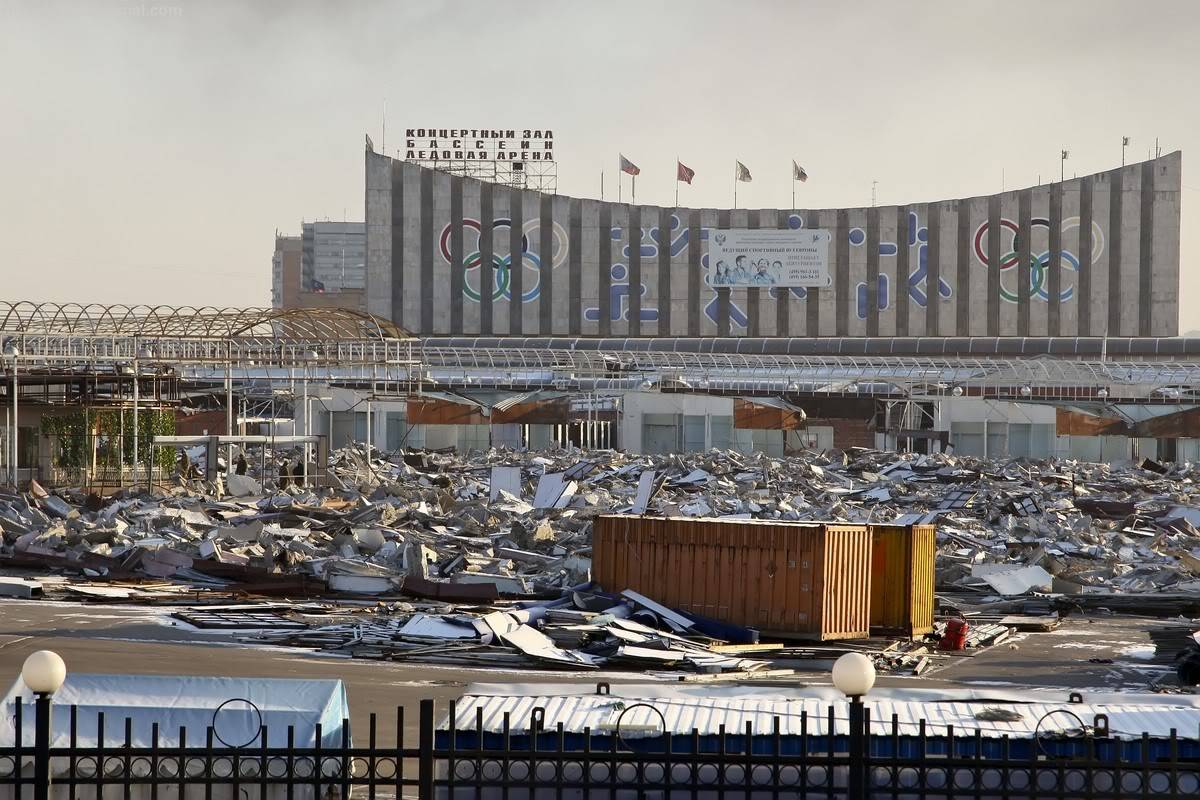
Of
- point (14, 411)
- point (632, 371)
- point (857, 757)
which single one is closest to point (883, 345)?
point (632, 371)

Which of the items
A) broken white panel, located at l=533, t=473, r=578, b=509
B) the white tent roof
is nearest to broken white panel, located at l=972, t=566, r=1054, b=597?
broken white panel, located at l=533, t=473, r=578, b=509

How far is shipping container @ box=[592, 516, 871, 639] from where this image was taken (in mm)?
18766

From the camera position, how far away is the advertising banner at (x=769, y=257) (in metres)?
96.9

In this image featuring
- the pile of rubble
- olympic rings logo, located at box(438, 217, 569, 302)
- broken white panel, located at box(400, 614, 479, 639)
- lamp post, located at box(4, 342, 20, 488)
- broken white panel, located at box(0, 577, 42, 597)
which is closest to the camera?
broken white panel, located at box(400, 614, 479, 639)

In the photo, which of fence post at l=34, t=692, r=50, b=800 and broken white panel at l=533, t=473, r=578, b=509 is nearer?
fence post at l=34, t=692, r=50, b=800

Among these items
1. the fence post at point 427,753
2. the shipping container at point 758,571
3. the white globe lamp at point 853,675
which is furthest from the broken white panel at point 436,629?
the white globe lamp at point 853,675

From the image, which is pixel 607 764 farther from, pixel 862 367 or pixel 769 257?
pixel 769 257

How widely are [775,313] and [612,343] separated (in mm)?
10577

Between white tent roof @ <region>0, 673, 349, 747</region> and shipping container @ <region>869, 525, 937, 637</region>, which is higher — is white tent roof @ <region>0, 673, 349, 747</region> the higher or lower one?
the higher one

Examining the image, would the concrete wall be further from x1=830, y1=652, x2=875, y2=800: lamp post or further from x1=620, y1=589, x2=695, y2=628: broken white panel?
x1=830, y1=652, x2=875, y2=800: lamp post


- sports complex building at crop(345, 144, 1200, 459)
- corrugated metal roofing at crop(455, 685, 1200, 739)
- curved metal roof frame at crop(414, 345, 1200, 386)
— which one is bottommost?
corrugated metal roofing at crop(455, 685, 1200, 739)

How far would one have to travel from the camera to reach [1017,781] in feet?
28.0

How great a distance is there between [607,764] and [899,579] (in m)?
12.2

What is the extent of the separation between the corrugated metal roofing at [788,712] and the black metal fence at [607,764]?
3.7 inches
